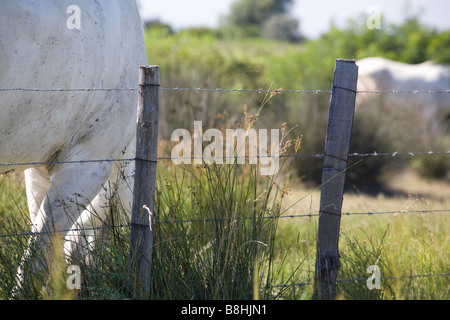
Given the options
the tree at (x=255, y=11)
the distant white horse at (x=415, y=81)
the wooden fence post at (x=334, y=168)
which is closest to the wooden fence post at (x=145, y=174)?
the wooden fence post at (x=334, y=168)

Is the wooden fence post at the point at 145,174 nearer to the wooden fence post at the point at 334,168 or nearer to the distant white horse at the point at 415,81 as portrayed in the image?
the wooden fence post at the point at 334,168

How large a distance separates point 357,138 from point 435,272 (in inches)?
204

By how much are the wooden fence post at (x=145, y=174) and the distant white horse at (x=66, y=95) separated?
0.53 ft

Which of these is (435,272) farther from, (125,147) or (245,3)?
(245,3)

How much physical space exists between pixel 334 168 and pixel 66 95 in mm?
1353

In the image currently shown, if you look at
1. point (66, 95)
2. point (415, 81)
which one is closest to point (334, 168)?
point (66, 95)

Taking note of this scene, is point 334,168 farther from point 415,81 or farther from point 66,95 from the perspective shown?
point 415,81

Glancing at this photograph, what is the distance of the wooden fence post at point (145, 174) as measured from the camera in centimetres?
261

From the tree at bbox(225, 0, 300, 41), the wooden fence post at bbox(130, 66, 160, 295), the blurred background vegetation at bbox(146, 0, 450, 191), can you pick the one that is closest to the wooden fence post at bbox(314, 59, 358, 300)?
the blurred background vegetation at bbox(146, 0, 450, 191)

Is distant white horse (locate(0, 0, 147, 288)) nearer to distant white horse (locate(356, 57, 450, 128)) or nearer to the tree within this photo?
distant white horse (locate(356, 57, 450, 128))

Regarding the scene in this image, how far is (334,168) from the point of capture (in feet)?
9.70

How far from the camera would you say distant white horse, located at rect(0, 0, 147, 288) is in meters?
2.58
